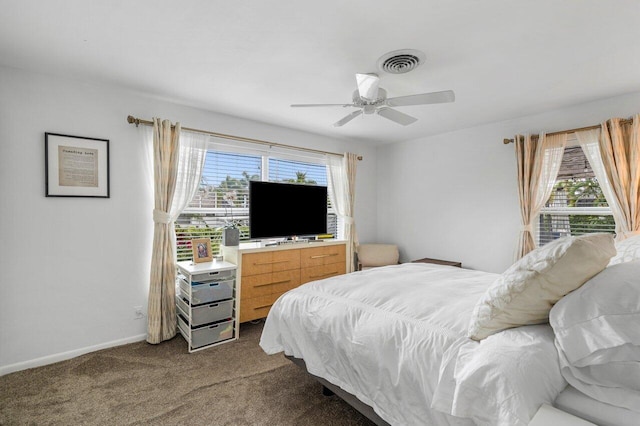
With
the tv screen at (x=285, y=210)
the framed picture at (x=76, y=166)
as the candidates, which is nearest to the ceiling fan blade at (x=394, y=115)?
the tv screen at (x=285, y=210)

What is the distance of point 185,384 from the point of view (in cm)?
229

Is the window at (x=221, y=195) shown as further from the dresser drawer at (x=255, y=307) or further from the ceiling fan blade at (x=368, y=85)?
the ceiling fan blade at (x=368, y=85)

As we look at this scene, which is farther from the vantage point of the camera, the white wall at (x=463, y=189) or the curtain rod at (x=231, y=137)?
the white wall at (x=463, y=189)

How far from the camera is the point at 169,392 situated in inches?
86.1

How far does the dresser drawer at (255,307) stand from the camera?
130 inches

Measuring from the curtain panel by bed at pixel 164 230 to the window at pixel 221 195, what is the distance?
0.24m

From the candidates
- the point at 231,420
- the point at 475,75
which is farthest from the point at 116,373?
the point at 475,75

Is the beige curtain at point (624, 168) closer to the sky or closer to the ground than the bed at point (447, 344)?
closer to the sky

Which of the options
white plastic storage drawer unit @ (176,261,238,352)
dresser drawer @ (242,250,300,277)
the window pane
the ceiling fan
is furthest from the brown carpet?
the window pane

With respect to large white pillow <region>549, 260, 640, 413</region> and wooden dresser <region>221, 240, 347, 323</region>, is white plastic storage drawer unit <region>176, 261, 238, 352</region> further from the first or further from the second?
large white pillow <region>549, 260, 640, 413</region>

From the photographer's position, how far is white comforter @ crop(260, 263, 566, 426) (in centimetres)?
105

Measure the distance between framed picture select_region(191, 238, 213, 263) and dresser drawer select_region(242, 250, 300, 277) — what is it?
39 centimetres

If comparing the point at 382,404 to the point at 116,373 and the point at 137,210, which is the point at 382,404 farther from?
the point at 137,210

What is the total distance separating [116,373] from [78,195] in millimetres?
1572
